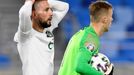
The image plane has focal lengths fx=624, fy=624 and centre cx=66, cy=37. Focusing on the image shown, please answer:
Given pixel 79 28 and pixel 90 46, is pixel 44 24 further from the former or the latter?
pixel 79 28

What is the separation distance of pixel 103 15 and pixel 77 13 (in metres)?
7.70

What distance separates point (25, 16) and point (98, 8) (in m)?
0.74

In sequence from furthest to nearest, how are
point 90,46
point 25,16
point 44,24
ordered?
point 44,24 < point 25,16 < point 90,46

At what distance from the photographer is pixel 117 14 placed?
12953mm

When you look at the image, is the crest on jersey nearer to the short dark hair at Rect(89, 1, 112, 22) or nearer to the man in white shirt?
the short dark hair at Rect(89, 1, 112, 22)

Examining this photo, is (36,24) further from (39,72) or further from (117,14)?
(117,14)

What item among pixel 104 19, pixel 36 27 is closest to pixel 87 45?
pixel 104 19

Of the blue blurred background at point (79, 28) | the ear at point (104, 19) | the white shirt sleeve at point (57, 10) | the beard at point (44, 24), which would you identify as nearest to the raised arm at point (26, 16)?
the beard at point (44, 24)

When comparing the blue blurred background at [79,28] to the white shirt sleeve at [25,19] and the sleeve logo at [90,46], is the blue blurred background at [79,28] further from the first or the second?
the sleeve logo at [90,46]

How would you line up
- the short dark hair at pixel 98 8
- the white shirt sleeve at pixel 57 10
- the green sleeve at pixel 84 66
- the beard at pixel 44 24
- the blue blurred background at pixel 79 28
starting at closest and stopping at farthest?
the green sleeve at pixel 84 66 < the short dark hair at pixel 98 8 < the beard at pixel 44 24 < the white shirt sleeve at pixel 57 10 < the blue blurred background at pixel 79 28

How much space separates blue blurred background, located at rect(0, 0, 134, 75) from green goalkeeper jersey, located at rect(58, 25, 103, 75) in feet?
24.4

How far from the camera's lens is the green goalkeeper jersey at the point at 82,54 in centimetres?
498

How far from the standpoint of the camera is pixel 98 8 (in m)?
5.24

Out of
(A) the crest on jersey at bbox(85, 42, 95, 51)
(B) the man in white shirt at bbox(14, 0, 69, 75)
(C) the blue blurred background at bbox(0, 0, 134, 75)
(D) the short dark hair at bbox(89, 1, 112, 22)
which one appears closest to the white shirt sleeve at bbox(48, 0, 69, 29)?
(B) the man in white shirt at bbox(14, 0, 69, 75)
